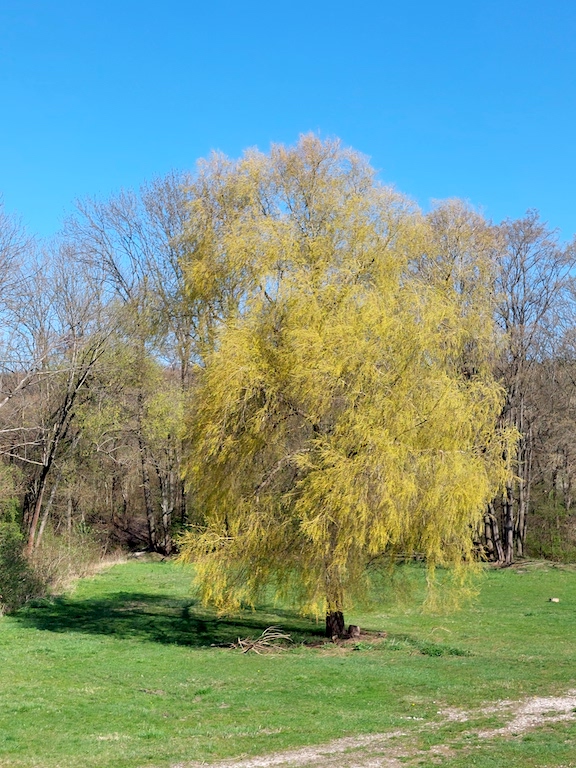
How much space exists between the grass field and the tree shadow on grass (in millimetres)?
58

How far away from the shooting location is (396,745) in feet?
28.8

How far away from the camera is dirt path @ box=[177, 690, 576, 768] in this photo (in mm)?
8164

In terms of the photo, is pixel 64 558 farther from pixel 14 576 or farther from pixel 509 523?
pixel 509 523

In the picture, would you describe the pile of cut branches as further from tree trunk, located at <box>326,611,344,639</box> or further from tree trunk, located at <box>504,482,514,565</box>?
tree trunk, located at <box>504,482,514,565</box>

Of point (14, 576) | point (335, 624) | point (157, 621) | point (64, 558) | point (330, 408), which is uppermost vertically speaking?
point (330, 408)

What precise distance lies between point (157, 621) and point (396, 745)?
42.3 ft

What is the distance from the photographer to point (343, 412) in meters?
16.2

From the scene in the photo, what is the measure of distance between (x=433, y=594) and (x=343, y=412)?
14.5 feet

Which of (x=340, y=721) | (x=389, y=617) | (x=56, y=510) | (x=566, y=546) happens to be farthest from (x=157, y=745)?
(x=566, y=546)

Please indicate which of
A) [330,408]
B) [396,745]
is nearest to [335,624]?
[330,408]

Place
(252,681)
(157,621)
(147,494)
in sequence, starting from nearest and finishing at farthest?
(252,681) → (157,621) → (147,494)

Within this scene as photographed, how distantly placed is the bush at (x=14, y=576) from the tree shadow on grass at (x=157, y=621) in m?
0.54

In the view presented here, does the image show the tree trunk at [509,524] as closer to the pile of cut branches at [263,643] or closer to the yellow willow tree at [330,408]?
the yellow willow tree at [330,408]

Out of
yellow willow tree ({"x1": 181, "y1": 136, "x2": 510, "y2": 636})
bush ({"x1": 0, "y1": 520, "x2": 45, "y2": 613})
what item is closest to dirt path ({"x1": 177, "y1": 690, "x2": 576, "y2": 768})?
yellow willow tree ({"x1": 181, "y1": 136, "x2": 510, "y2": 636})
